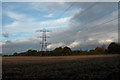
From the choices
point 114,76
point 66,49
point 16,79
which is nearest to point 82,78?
point 114,76

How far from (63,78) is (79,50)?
10089cm

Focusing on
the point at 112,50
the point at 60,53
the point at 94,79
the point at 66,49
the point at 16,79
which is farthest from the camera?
the point at 66,49

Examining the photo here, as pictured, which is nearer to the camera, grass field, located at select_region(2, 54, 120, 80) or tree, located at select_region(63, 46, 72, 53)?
grass field, located at select_region(2, 54, 120, 80)

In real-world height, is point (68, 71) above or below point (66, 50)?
below

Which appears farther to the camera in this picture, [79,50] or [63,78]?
[79,50]

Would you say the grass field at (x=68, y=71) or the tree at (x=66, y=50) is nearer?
the grass field at (x=68, y=71)

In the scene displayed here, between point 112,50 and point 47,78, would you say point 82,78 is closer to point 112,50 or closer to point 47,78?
point 47,78

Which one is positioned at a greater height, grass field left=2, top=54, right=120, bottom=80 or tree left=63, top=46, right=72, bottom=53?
tree left=63, top=46, right=72, bottom=53

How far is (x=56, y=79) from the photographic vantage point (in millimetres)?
14438

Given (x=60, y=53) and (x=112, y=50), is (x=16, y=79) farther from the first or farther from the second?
(x=60, y=53)

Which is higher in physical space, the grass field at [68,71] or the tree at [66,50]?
the tree at [66,50]

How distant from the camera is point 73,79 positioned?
47.3 ft

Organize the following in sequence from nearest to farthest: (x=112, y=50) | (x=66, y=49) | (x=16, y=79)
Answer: (x=16, y=79) → (x=112, y=50) → (x=66, y=49)

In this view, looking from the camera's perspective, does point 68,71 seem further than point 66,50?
No
